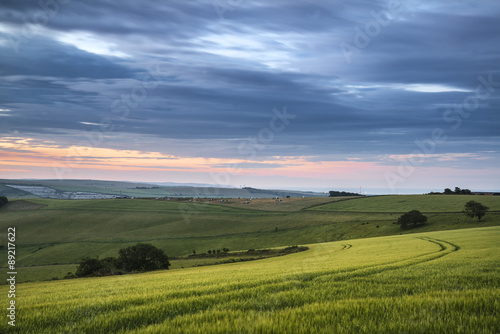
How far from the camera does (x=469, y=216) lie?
3164 inches

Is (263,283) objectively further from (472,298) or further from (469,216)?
(469,216)

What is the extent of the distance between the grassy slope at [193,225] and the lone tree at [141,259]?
17.3 m

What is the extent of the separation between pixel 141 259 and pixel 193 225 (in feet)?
214

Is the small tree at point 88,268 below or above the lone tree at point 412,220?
below

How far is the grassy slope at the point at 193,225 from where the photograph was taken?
279 feet

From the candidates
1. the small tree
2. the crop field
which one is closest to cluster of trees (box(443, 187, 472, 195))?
the small tree

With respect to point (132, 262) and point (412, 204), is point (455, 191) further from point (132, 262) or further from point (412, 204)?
point (132, 262)

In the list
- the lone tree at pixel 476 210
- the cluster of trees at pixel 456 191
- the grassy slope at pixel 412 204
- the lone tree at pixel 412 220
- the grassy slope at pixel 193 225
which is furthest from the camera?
the cluster of trees at pixel 456 191

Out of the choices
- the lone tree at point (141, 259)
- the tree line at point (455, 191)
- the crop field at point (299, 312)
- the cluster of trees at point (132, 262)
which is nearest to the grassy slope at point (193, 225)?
the cluster of trees at point (132, 262)

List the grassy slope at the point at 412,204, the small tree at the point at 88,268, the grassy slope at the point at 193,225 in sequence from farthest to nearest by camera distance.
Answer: the grassy slope at the point at 412,204, the grassy slope at the point at 193,225, the small tree at the point at 88,268

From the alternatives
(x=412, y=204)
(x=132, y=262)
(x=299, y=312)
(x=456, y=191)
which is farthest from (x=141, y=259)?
(x=456, y=191)

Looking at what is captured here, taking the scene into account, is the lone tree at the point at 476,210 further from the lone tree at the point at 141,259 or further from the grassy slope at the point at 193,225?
the lone tree at the point at 141,259

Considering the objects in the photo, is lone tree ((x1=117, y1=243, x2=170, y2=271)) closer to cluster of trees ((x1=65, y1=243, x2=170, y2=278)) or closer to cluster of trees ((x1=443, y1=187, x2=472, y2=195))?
cluster of trees ((x1=65, y1=243, x2=170, y2=278))

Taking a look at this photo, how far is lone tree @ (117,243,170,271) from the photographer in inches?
1941
